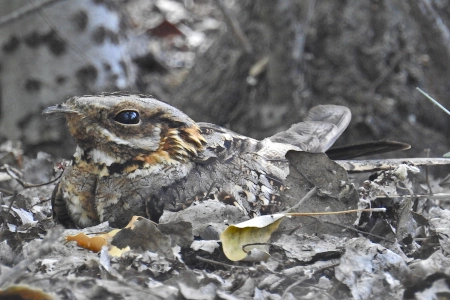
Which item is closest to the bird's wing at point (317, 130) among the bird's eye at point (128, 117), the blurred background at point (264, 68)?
the bird's eye at point (128, 117)

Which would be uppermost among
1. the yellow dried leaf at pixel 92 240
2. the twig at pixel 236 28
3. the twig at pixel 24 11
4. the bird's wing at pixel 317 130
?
the twig at pixel 24 11

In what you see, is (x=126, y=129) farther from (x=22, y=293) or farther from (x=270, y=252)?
(x=22, y=293)

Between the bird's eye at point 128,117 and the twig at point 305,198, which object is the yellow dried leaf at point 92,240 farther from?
the twig at point 305,198

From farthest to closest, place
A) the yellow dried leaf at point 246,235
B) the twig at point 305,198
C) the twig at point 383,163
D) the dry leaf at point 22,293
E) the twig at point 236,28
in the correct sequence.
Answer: the twig at point 236,28 < the twig at point 383,163 < the twig at point 305,198 < the yellow dried leaf at point 246,235 < the dry leaf at point 22,293

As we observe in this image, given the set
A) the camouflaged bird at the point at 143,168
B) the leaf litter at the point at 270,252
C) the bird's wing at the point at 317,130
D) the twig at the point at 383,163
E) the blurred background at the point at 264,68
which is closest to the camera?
the leaf litter at the point at 270,252

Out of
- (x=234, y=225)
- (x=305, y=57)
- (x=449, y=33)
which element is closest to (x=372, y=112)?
(x=305, y=57)

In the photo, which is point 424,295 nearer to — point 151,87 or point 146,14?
point 151,87
